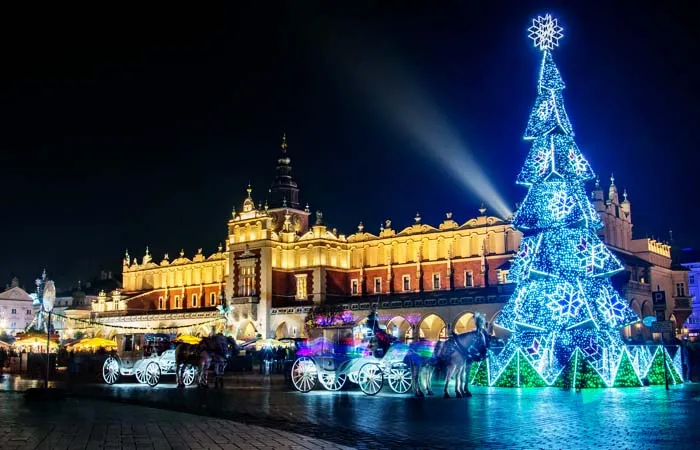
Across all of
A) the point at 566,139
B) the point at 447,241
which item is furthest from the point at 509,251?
the point at 566,139

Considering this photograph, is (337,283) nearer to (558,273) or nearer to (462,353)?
(558,273)

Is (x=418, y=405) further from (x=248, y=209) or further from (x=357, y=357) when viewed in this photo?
(x=248, y=209)

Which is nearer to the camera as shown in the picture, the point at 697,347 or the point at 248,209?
the point at 697,347

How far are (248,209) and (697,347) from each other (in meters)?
44.7

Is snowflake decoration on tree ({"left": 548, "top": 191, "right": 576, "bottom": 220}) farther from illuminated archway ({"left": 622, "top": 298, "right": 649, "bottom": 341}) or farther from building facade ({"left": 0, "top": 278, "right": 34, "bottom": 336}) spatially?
building facade ({"left": 0, "top": 278, "right": 34, "bottom": 336})

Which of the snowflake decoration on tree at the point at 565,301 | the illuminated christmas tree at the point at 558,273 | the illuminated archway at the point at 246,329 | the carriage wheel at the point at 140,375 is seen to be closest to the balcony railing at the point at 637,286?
the illuminated archway at the point at 246,329

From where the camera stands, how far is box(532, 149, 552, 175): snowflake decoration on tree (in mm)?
26500

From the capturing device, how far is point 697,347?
3897 cm

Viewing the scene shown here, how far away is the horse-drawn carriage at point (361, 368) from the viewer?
832 inches

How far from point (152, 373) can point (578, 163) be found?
16174 millimetres

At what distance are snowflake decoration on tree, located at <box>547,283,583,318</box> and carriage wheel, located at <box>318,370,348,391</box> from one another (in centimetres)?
750

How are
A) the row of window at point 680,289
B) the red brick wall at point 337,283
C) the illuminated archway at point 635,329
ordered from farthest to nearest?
the row of window at point 680,289 → the red brick wall at point 337,283 → the illuminated archway at point 635,329

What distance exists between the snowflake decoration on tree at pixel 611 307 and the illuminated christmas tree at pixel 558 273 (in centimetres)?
3

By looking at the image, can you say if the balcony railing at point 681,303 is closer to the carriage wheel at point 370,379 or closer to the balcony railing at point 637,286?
the balcony railing at point 637,286
